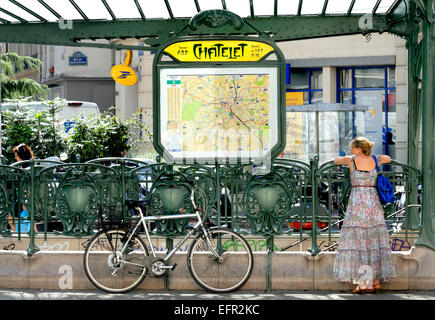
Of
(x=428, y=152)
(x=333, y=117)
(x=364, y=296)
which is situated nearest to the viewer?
(x=364, y=296)

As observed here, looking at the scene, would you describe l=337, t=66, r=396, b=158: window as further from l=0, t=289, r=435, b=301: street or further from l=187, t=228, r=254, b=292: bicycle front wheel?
l=187, t=228, r=254, b=292: bicycle front wheel

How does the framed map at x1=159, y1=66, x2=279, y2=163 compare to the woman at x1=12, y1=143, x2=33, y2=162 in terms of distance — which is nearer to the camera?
the framed map at x1=159, y1=66, x2=279, y2=163

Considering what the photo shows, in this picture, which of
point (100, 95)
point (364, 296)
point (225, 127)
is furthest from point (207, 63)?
point (100, 95)

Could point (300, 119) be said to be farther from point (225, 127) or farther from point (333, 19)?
point (225, 127)

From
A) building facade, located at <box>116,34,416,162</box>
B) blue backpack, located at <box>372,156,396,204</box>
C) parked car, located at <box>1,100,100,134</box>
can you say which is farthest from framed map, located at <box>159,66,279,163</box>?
building facade, located at <box>116,34,416,162</box>

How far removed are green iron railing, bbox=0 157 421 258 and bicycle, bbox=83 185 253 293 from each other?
0.21 meters

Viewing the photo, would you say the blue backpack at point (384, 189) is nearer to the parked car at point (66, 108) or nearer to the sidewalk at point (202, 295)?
the sidewalk at point (202, 295)

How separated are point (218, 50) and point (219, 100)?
2.02 ft

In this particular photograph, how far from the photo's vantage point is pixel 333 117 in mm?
21500

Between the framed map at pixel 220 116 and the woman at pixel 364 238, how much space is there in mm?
1032

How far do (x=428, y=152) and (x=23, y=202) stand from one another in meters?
4.85

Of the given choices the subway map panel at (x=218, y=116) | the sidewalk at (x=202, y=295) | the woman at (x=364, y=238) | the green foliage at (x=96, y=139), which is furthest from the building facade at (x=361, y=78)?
the sidewalk at (x=202, y=295)

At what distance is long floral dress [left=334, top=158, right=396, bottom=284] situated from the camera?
8.26m

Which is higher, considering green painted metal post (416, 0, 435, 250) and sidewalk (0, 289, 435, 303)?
green painted metal post (416, 0, 435, 250)
